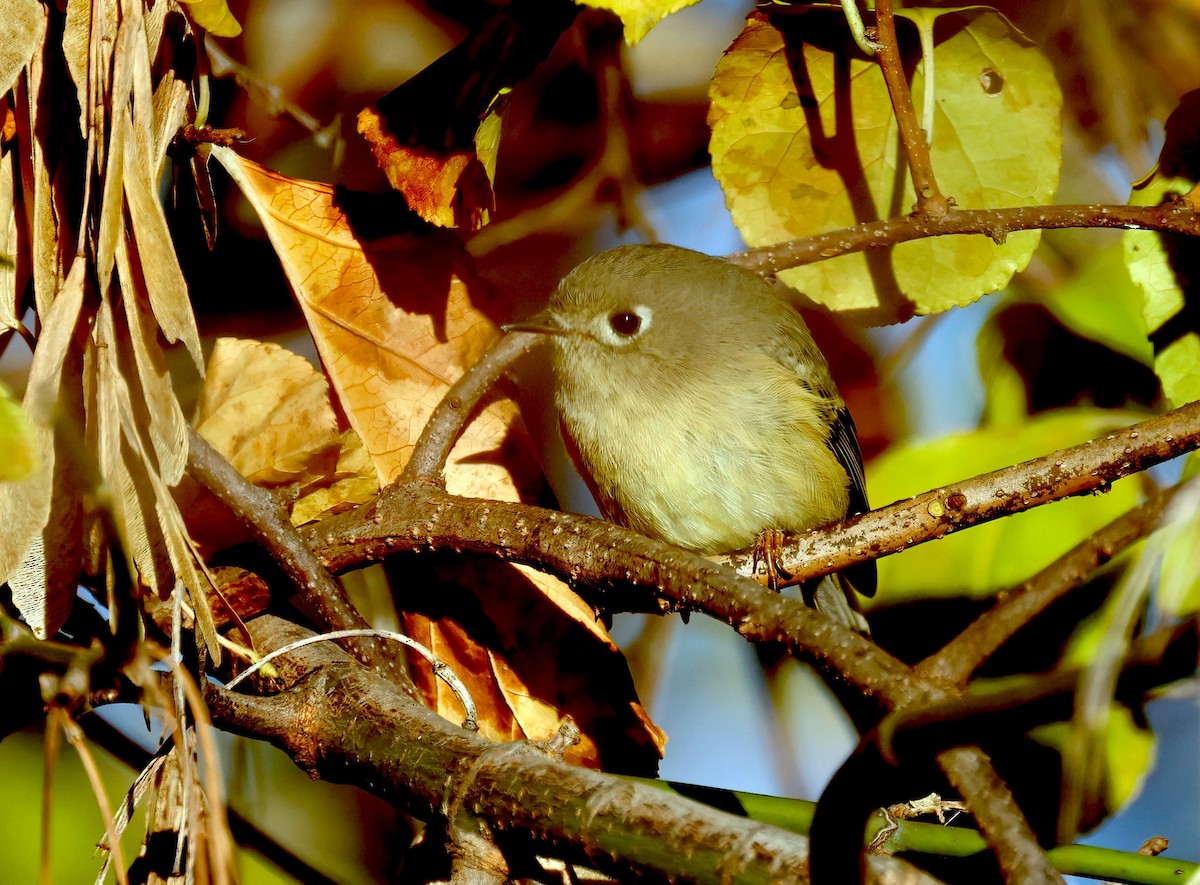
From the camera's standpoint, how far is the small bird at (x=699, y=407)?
1.89 m

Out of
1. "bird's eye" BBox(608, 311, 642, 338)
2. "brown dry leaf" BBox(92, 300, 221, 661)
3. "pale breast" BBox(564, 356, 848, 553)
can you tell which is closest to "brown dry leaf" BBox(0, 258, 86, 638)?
"brown dry leaf" BBox(92, 300, 221, 661)

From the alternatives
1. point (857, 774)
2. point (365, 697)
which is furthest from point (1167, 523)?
point (365, 697)

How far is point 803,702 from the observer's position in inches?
80.4

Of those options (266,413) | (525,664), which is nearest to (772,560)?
(525,664)

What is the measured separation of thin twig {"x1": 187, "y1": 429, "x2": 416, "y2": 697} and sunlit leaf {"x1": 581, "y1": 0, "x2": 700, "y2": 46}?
75cm

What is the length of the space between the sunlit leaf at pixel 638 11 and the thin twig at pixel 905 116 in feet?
0.97

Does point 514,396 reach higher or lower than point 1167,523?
higher

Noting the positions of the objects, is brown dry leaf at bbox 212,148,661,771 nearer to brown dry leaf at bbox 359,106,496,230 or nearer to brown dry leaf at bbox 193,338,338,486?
brown dry leaf at bbox 193,338,338,486

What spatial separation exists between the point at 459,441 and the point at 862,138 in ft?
2.75

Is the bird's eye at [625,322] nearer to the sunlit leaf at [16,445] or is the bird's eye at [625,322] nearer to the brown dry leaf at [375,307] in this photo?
the brown dry leaf at [375,307]

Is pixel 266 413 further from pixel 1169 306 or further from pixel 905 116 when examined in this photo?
pixel 1169 306

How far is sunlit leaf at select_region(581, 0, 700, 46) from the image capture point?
1.30 metres

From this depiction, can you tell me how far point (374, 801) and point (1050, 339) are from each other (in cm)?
144

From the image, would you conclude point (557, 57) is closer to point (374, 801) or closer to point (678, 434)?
point (678, 434)
